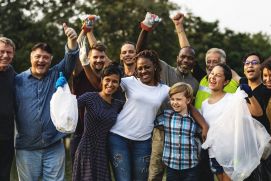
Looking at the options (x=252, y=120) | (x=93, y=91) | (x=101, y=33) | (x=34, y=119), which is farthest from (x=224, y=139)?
(x=101, y=33)

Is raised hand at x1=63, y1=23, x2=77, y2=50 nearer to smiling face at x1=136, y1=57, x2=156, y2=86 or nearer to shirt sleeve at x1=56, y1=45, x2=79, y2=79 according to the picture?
shirt sleeve at x1=56, y1=45, x2=79, y2=79

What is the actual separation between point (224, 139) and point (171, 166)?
66 cm

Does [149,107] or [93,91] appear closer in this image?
[149,107]

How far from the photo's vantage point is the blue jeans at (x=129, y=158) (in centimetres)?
521

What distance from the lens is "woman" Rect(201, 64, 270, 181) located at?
17.4ft

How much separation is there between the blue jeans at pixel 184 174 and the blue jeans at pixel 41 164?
4.07ft

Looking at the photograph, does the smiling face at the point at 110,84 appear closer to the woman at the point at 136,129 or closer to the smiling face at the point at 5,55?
the woman at the point at 136,129

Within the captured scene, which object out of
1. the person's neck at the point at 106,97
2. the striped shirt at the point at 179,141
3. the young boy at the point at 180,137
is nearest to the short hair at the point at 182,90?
the young boy at the point at 180,137

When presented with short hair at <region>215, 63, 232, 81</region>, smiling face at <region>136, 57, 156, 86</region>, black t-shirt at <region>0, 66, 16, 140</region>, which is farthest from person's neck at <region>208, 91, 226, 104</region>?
black t-shirt at <region>0, 66, 16, 140</region>

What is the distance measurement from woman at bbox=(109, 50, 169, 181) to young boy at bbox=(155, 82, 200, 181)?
168mm

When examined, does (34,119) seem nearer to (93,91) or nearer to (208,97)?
(93,91)

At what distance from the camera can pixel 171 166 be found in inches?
209

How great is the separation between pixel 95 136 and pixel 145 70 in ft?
3.03

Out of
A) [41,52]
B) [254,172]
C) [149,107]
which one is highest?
[41,52]
